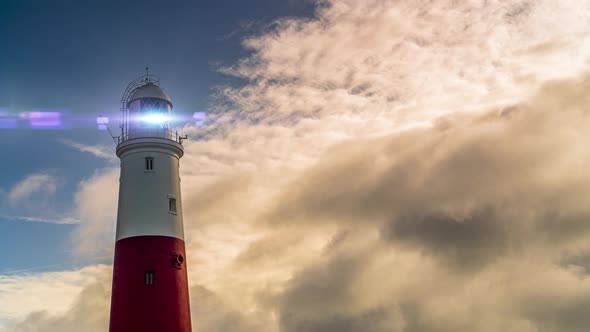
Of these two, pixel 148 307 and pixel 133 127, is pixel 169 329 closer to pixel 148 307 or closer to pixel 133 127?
pixel 148 307

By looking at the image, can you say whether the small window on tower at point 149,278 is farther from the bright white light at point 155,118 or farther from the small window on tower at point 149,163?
the bright white light at point 155,118

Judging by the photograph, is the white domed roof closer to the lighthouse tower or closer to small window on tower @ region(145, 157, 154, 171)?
the lighthouse tower

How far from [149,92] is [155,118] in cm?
238

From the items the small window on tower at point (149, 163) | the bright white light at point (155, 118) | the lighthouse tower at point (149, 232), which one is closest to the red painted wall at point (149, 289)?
the lighthouse tower at point (149, 232)

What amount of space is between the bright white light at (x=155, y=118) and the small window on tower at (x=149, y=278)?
11339mm

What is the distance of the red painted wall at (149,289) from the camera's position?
45.3m

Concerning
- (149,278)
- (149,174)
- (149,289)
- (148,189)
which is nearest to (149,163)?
(149,174)

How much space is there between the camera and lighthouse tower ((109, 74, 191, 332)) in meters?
45.7

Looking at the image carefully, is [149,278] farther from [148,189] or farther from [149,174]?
[149,174]

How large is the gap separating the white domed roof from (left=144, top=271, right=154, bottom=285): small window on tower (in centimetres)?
1364

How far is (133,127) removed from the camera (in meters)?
50.4

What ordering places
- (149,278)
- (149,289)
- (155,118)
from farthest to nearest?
(155,118) < (149,278) < (149,289)

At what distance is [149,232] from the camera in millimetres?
47125

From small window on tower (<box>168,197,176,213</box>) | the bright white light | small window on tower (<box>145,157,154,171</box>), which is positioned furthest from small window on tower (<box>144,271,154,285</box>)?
the bright white light
